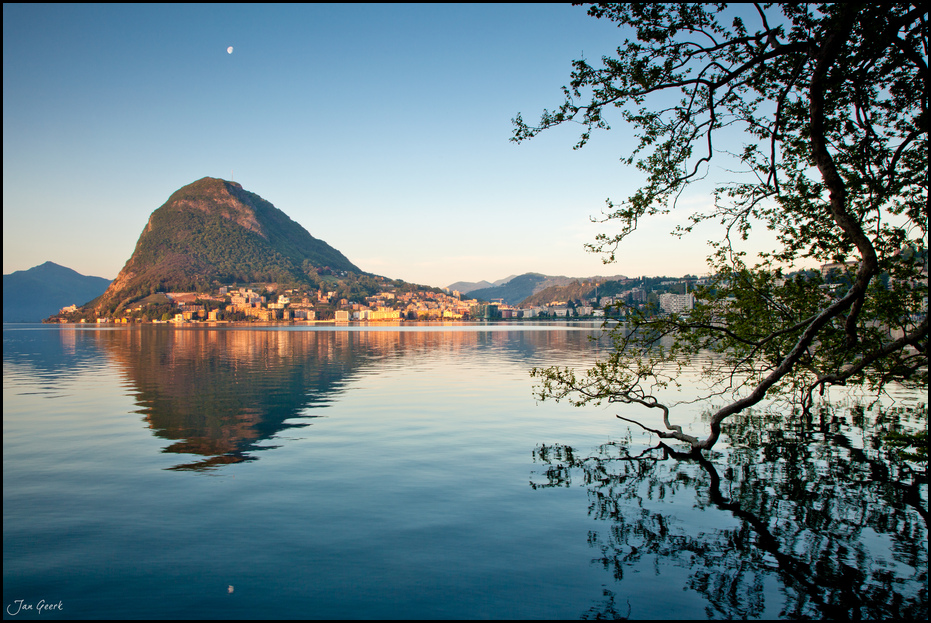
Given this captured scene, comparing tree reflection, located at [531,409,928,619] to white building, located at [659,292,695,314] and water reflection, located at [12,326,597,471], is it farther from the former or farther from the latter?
water reflection, located at [12,326,597,471]

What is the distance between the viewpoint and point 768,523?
418 inches

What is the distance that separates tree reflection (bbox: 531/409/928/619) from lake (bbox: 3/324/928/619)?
49mm

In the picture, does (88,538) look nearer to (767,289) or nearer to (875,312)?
(767,289)

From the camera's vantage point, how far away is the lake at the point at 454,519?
8039 millimetres

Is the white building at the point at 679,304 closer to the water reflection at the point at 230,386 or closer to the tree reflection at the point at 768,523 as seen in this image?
the tree reflection at the point at 768,523

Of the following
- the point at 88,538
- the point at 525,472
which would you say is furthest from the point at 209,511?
the point at 525,472

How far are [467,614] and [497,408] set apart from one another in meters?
17.3

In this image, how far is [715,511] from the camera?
37.2ft

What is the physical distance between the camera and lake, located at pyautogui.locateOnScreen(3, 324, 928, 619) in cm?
804
